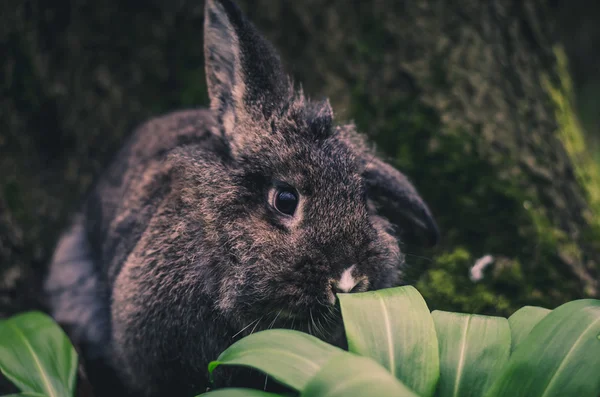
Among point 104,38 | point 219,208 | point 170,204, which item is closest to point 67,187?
point 104,38

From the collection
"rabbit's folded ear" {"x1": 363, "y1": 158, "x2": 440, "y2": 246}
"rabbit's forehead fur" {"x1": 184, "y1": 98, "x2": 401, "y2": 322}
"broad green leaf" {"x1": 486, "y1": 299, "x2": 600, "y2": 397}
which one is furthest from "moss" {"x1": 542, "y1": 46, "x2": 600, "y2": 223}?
"rabbit's forehead fur" {"x1": 184, "y1": 98, "x2": 401, "y2": 322}

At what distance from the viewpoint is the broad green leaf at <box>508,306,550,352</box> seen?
2.72 m

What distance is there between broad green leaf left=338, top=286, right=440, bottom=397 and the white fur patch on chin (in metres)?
0.10

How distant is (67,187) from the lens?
537 centimetres

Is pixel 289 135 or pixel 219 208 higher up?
pixel 289 135

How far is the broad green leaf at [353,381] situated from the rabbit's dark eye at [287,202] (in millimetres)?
974

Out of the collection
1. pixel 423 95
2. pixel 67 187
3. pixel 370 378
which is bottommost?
pixel 67 187

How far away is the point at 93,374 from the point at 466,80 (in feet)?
12.3

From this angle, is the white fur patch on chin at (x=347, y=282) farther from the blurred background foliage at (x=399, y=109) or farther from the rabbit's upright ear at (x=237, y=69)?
the blurred background foliage at (x=399, y=109)

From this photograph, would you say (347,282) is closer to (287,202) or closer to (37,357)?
(287,202)

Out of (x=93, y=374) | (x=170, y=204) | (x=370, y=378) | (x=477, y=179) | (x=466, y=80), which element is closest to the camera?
(x=370, y=378)

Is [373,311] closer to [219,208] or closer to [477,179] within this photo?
[219,208]

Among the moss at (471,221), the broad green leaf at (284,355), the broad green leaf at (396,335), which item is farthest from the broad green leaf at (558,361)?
the moss at (471,221)

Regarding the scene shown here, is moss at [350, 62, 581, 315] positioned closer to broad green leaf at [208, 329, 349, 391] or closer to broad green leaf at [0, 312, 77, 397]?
broad green leaf at [208, 329, 349, 391]
